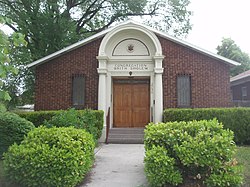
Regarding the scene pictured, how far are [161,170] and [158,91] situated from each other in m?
7.06

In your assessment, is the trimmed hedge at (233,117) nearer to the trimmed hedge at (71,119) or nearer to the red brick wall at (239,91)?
the trimmed hedge at (71,119)

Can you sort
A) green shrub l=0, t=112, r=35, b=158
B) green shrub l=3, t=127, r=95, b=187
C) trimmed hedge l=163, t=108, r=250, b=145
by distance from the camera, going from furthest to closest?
trimmed hedge l=163, t=108, r=250, b=145 < green shrub l=0, t=112, r=35, b=158 < green shrub l=3, t=127, r=95, b=187

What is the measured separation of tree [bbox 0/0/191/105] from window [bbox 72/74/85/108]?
485cm

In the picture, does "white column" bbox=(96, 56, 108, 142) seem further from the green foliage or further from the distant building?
the distant building

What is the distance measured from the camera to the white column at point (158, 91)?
37.4 ft

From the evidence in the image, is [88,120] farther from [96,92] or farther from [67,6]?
[67,6]

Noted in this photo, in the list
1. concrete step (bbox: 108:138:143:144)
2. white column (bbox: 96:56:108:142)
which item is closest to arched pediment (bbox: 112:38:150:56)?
white column (bbox: 96:56:108:142)

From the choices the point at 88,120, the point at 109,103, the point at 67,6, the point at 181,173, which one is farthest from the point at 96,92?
the point at 67,6

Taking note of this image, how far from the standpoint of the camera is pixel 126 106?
Answer: 12531mm

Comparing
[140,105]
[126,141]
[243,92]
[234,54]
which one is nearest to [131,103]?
[140,105]

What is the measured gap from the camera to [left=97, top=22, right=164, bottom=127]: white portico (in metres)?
11.8

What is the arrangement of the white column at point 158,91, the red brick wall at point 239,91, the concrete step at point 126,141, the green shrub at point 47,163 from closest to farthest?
the green shrub at point 47,163, the concrete step at point 126,141, the white column at point 158,91, the red brick wall at point 239,91

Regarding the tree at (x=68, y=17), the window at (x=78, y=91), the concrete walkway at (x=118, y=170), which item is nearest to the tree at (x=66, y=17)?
the tree at (x=68, y=17)

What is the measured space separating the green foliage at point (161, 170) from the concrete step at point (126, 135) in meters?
5.82
